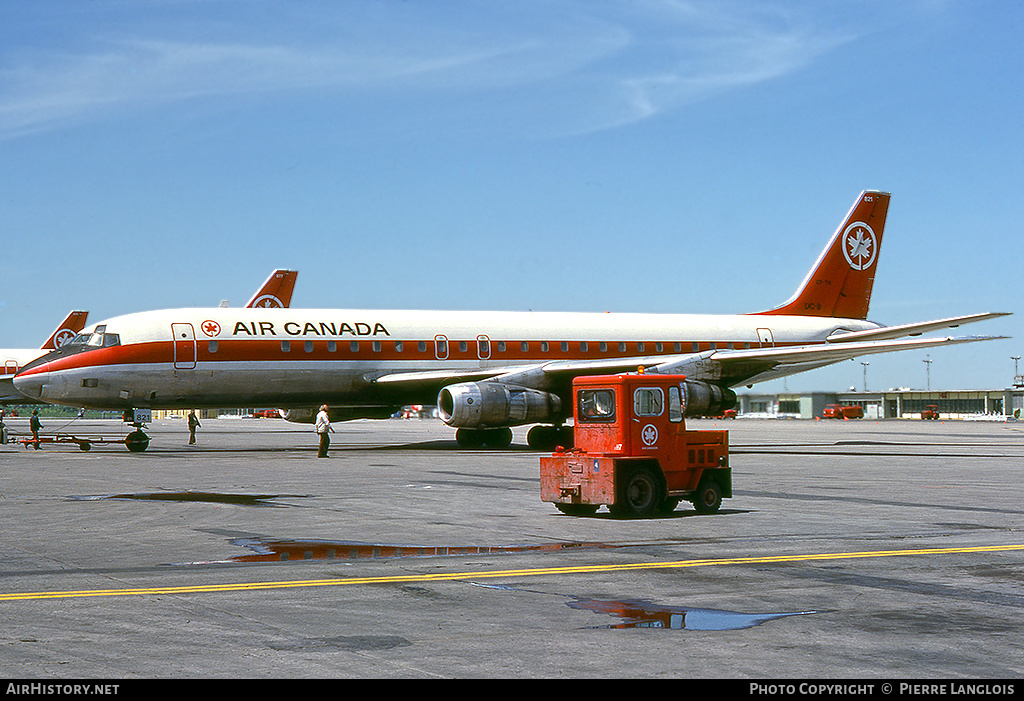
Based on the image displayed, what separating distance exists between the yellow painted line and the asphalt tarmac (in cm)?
6

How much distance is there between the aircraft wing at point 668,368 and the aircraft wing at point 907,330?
50.6 inches

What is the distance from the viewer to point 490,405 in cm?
3494

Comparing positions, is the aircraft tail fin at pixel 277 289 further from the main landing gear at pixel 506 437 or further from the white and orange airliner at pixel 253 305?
the main landing gear at pixel 506 437

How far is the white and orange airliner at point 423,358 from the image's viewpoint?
114 feet

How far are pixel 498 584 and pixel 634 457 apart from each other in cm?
676

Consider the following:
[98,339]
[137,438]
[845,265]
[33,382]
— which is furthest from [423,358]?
[845,265]

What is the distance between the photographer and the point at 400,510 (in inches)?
712

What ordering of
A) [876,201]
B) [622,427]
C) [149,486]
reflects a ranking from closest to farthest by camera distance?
[622,427]
[149,486]
[876,201]

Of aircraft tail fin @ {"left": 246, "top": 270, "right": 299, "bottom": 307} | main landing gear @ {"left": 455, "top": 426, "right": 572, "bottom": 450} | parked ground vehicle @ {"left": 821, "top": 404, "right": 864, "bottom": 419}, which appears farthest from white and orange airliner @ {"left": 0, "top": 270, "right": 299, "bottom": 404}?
parked ground vehicle @ {"left": 821, "top": 404, "right": 864, "bottom": 419}

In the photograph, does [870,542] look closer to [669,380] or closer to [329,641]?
[669,380]

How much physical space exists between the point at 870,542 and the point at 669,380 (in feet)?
15.8

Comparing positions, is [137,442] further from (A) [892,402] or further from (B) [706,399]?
(A) [892,402]
